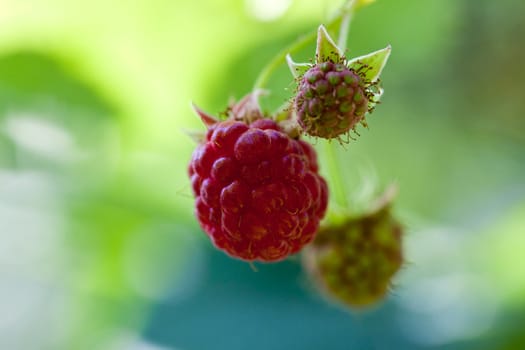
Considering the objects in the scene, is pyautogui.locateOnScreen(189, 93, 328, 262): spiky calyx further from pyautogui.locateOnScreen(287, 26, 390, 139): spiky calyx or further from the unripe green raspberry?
the unripe green raspberry

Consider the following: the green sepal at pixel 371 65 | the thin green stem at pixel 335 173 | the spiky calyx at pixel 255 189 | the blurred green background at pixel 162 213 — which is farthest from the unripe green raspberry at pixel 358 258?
the blurred green background at pixel 162 213

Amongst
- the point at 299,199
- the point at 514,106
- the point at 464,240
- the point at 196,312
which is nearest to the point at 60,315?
the point at 196,312

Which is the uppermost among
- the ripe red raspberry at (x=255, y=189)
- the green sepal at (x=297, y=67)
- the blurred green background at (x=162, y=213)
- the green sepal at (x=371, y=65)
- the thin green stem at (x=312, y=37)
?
the blurred green background at (x=162, y=213)

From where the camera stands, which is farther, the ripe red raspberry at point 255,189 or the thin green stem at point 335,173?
the thin green stem at point 335,173

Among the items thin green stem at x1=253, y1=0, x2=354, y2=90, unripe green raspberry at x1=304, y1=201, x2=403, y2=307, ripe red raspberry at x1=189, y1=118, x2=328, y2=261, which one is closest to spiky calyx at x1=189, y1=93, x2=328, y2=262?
ripe red raspberry at x1=189, y1=118, x2=328, y2=261

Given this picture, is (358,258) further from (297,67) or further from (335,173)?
(297,67)

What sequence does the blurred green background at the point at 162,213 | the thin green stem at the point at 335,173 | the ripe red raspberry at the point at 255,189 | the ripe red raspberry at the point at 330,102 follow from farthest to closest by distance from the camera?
1. the blurred green background at the point at 162,213
2. the thin green stem at the point at 335,173
3. the ripe red raspberry at the point at 255,189
4. the ripe red raspberry at the point at 330,102

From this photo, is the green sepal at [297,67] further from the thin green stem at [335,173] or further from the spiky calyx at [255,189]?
the thin green stem at [335,173]

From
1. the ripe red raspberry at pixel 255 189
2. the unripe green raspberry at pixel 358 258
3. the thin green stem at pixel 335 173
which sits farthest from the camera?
the unripe green raspberry at pixel 358 258
